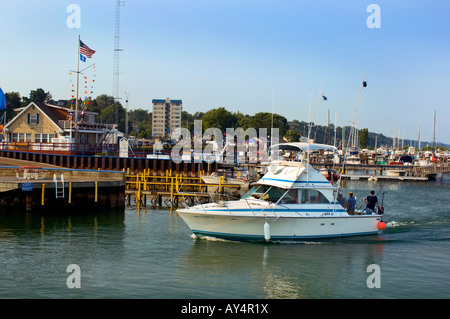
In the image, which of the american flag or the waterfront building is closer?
the american flag

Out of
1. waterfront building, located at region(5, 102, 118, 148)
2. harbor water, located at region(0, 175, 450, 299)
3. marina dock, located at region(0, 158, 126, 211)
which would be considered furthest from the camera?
waterfront building, located at region(5, 102, 118, 148)

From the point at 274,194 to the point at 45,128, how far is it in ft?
132

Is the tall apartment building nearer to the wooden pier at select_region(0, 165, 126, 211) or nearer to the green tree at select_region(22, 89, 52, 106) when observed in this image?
the green tree at select_region(22, 89, 52, 106)

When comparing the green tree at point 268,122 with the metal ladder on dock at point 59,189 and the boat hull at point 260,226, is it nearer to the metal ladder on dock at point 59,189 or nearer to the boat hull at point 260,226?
the metal ladder on dock at point 59,189

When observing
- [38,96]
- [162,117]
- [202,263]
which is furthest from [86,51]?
[162,117]

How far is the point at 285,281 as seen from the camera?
18031mm

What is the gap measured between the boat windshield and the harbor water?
2225 millimetres

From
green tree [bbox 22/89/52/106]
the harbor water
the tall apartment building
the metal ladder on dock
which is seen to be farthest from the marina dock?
the tall apartment building

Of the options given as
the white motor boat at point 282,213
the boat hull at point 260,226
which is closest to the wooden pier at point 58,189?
the boat hull at point 260,226

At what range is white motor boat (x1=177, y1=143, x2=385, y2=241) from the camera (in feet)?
72.6

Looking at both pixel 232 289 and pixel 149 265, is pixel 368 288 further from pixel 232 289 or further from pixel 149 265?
pixel 149 265

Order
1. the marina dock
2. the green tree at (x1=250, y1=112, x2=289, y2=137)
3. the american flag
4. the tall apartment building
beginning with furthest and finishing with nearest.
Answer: the tall apartment building, the green tree at (x1=250, y1=112, x2=289, y2=137), the american flag, the marina dock

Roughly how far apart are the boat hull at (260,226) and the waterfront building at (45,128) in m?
35.0
